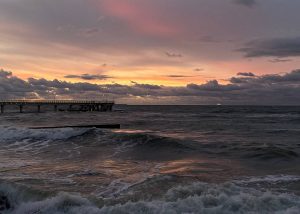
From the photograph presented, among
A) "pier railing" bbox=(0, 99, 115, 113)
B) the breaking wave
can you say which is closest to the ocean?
the breaking wave

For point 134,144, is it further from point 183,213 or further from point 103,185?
point 183,213

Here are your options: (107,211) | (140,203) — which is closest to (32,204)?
(107,211)

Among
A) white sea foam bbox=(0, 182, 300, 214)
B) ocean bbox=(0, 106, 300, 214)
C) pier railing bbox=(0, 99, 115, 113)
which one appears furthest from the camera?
pier railing bbox=(0, 99, 115, 113)

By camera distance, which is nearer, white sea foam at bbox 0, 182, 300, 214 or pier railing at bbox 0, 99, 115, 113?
white sea foam at bbox 0, 182, 300, 214

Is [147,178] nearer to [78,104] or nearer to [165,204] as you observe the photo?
[165,204]

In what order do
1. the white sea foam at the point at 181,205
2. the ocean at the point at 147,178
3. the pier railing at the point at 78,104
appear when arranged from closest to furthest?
the white sea foam at the point at 181,205 < the ocean at the point at 147,178 < the pier railing at the point at 78,104

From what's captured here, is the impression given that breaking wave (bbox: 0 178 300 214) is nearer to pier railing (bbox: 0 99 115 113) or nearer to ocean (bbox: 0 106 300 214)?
ocean (bbox: 0 106 300 214)

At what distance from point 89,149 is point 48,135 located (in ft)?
25.4

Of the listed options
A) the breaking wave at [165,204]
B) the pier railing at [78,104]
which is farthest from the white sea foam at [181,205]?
the pier railing at [78,104]

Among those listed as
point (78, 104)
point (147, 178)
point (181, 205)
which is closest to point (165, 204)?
point (181, 205)

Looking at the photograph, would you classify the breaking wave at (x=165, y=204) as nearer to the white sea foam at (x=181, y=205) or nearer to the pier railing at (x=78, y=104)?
the white sea foam at (x=181, y=205)

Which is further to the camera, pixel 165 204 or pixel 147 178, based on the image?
pixel 147 178

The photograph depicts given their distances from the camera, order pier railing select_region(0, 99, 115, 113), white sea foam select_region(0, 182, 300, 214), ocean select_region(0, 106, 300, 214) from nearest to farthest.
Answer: white sea foam select_region(0, 182, 300, 214), ocean select_region(0, 106, 300, 214), pier railing select_region(0, 99, 115, 113)

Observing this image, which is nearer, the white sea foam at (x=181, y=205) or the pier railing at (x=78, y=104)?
the white sea foam at (x=181, y=205)
